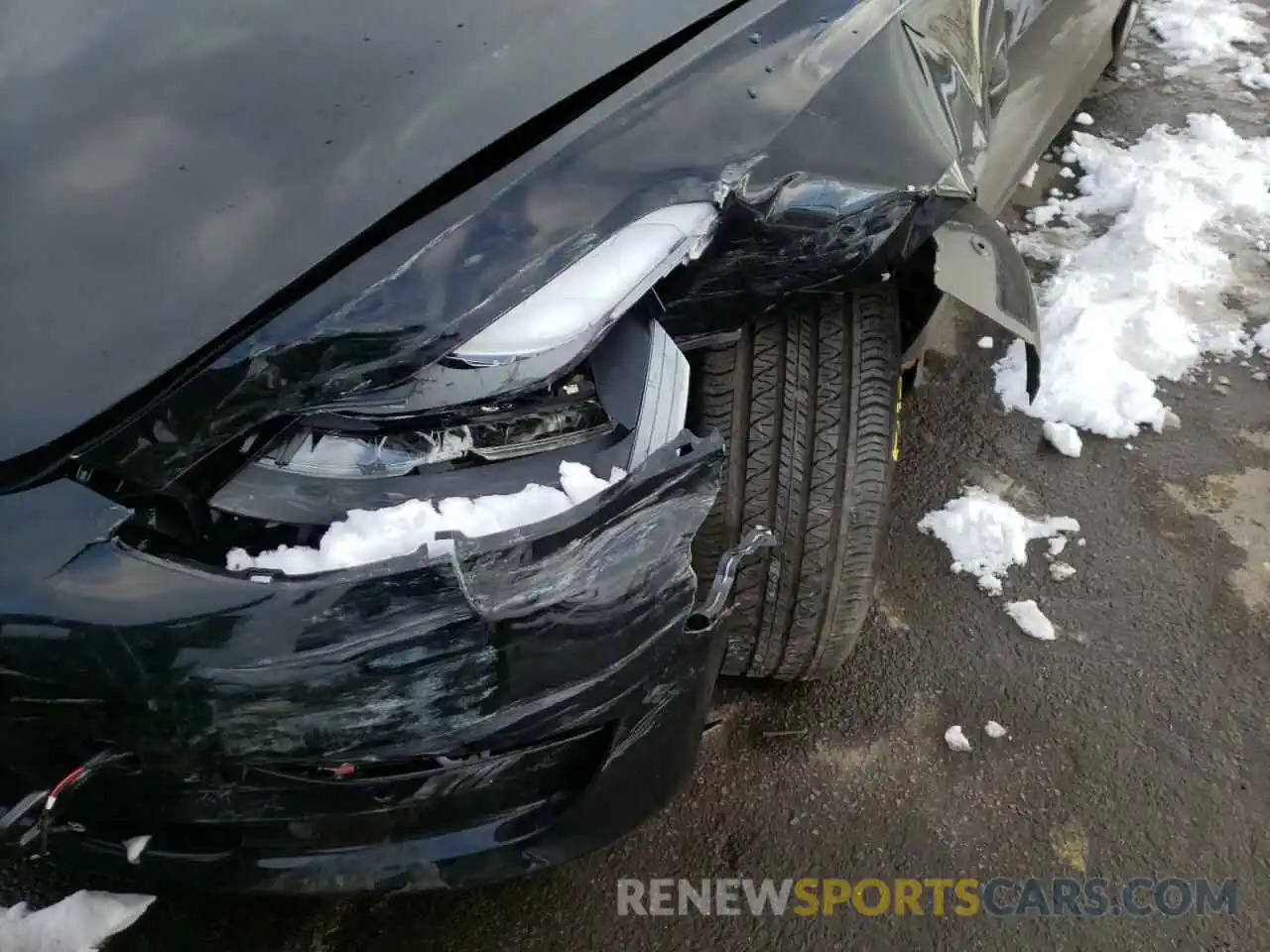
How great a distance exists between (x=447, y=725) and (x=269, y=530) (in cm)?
31

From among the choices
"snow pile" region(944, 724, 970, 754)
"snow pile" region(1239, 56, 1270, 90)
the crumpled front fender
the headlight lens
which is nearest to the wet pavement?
"snow pile" region(944, 724, 970, 754)

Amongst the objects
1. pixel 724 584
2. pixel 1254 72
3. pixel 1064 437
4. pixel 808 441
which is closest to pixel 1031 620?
pixel 1064 437

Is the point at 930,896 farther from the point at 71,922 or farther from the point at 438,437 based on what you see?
the point at 71,922

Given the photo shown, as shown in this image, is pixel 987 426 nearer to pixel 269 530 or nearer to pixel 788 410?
pixel 788 410

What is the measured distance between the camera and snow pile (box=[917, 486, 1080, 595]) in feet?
7.38

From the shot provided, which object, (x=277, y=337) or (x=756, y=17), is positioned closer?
(x=277, y=337)

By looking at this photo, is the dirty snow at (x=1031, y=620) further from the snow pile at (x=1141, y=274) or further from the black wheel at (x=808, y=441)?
the snow pile at (x=1141, y=274)

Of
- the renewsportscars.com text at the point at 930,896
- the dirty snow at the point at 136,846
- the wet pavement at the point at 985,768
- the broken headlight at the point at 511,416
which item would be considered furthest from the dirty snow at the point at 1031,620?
the dirty snow at the point at 136,846

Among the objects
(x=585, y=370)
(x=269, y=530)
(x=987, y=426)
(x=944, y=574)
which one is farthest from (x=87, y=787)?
(x=987, y=426)

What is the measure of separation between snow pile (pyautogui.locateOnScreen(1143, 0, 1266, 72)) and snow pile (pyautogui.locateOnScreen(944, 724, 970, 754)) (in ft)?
12.9

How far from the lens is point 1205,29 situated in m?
4.73

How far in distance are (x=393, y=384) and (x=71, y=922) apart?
3.92 feet

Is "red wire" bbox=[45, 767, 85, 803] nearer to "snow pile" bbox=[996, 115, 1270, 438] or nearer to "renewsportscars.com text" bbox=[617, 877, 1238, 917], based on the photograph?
"renewsportscars.com text" bbox=[617, 877, 1238, 917]

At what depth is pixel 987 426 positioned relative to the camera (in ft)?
8.59
